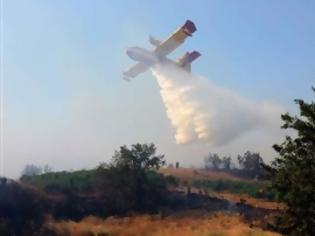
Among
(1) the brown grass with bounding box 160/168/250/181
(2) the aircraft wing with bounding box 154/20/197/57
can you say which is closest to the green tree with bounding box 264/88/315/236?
(2) the aircraft wing with bounding box 154/20/197/57

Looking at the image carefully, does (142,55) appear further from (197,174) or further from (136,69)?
(197,174)

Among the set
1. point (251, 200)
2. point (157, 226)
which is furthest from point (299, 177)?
point (251, 200)

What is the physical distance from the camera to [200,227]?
171 feet

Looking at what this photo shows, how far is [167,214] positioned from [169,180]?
11230mm

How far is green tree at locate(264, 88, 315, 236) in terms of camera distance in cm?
2541

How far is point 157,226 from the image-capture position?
54.2 m

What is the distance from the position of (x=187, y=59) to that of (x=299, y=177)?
4052 centimetres

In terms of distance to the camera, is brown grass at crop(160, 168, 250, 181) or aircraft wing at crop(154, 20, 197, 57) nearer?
aircraft wing at crop(154, 20, 197, 57)

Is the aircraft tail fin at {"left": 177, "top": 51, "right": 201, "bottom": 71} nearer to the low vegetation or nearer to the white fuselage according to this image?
the white fuselage

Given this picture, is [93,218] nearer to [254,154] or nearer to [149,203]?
[149,203]

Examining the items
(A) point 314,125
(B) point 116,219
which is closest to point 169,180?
(B) point 116,219

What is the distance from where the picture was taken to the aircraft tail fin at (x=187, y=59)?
64375 millimetres

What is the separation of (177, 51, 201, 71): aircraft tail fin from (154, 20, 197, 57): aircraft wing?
16.6 feet

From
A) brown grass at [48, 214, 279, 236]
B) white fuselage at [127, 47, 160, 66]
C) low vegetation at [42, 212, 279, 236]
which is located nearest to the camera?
brown grass at [48, 214, 279, 236]
